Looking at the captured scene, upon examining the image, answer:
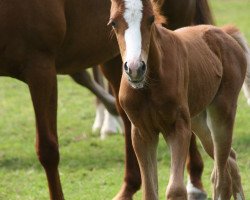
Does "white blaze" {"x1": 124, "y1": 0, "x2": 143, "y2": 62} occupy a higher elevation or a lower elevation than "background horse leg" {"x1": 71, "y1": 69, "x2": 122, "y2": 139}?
higher

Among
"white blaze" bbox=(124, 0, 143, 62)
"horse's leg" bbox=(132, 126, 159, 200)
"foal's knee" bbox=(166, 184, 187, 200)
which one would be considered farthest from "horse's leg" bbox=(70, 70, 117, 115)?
"white blaze" bbox=(124, 0, 143, 62)

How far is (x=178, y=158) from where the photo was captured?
6.02 metres

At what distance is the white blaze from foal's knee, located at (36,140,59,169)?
1.78 metres

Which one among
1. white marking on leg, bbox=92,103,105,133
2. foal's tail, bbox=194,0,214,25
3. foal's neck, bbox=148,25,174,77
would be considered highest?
foal's neck, bbox=148,25,174,77

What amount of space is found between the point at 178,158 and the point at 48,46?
1.58 metres

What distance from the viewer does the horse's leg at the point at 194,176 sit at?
315 inches

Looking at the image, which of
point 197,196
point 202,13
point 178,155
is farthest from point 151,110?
point 202,13

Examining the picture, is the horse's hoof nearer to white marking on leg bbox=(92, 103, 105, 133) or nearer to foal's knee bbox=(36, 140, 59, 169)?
foal's knee bbox=(36, 140, 59, 169)

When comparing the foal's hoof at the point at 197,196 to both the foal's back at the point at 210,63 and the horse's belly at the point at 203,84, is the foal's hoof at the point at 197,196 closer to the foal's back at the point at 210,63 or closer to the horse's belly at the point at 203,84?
the foal's back at the point at 210,63

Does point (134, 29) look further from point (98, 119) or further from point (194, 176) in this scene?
point (98, 119)

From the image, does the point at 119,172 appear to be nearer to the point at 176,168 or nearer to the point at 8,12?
the point at 8,12

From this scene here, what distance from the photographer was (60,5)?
7363 mm

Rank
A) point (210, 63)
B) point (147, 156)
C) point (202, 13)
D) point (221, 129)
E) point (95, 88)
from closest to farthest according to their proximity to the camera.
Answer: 1. point (147, 156)
2. point (210, 63)
3. point (221, 129)
4. point (202, 13)
5. point (95, 88)

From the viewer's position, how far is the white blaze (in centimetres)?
559
